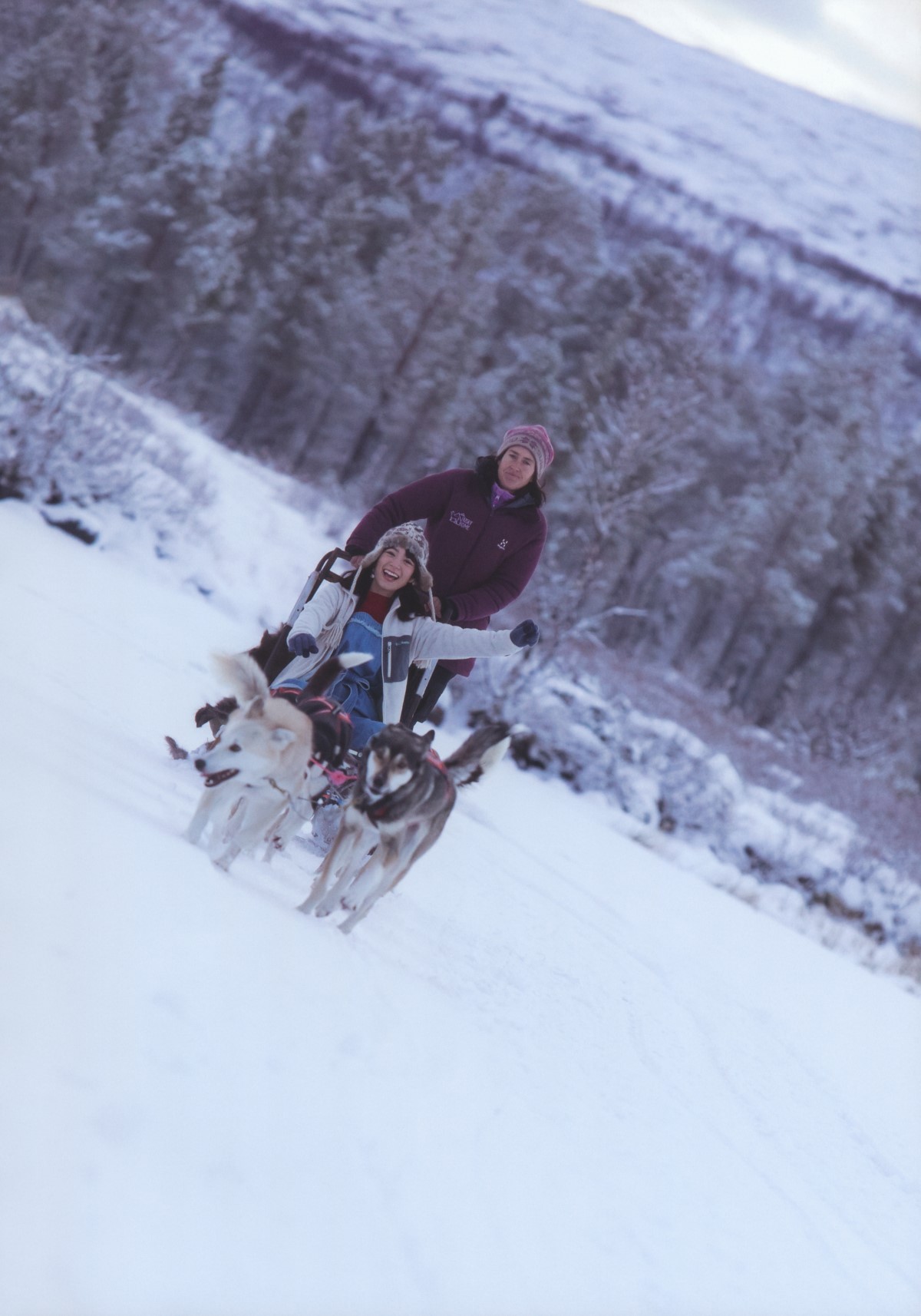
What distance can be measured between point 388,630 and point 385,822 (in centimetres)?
116

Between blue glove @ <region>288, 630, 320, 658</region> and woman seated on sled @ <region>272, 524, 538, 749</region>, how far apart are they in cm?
20

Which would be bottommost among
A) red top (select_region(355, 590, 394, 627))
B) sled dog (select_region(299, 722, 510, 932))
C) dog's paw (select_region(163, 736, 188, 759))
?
dog's paw (select_region(163, 736, 188, 759))

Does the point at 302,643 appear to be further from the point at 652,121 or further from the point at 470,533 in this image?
the point at 652,121

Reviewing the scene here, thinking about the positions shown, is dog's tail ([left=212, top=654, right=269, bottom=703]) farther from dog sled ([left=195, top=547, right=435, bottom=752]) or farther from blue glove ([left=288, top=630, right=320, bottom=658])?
blue glove ([left=288, top=630, right=320, bottom=658])

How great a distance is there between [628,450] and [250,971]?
32.1 ft

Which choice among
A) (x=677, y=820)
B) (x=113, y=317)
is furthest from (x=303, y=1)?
(x=677, y=820)

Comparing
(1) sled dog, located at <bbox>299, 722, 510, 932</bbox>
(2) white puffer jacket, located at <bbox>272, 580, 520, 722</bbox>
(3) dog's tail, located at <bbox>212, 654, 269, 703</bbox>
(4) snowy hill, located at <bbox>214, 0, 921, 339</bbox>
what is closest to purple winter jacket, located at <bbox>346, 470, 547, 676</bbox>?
(2) white puffer jacket, located at <bbox>272, 580, 520, 722</bbox>

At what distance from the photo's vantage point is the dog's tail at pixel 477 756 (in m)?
3.64

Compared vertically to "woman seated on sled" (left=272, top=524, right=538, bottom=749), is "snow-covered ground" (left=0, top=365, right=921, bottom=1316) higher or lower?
lower

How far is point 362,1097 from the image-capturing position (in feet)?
7.54

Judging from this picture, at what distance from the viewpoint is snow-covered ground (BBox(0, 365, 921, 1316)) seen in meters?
1.69

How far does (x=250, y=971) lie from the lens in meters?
2.47

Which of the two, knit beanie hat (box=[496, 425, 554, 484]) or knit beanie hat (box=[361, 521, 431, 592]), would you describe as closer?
knit beanie hat (box=[361, 521, 431, 592])

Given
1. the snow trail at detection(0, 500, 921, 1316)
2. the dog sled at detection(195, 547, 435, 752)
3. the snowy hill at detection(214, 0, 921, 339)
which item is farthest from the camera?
the snowy hill at detection(214, 0, 921, 339)
